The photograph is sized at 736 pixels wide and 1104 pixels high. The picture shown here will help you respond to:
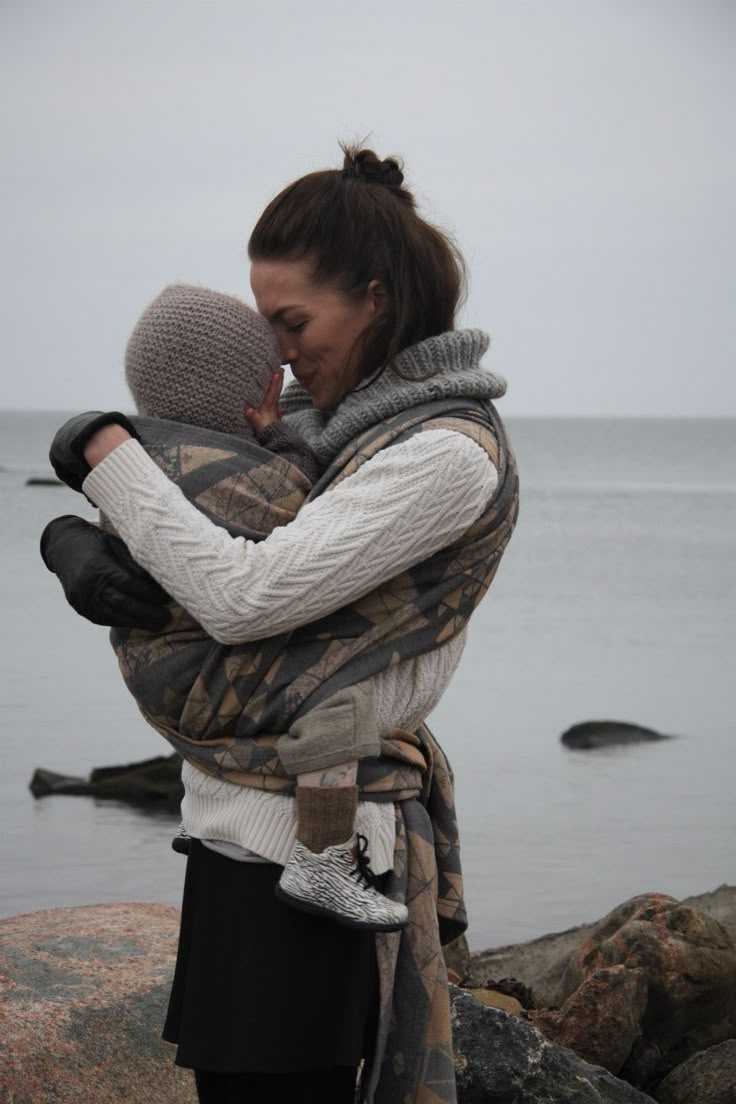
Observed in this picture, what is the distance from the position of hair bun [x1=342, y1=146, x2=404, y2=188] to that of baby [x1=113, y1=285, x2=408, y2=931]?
30 centimetres

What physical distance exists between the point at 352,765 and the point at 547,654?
55.6 feet

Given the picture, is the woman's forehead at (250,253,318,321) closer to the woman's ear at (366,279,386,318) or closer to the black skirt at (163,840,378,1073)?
the woman's ear at (366,279,386,318)

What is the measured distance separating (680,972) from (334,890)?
2.60 metres

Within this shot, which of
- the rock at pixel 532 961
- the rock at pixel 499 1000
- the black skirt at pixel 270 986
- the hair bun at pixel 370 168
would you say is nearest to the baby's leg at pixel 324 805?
the black skirt at pixel 270 986

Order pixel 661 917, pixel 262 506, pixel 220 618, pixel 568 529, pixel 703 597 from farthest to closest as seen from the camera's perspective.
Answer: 1. pixel 568 529
2. pixel 703 597
3. pixel 661 917
4. pixel 262 506
5. pixel 220 618

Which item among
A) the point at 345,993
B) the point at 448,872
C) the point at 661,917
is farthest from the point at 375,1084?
the point at 661,917

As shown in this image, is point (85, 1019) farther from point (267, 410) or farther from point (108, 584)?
point (267, 410)

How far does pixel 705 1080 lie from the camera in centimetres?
422

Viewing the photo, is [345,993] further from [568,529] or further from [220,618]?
[568,529]

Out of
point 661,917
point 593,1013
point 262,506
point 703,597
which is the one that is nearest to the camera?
point 262,506

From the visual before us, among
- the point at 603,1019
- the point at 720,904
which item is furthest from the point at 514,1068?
the point at 720,904

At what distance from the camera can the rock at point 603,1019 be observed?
170 inches

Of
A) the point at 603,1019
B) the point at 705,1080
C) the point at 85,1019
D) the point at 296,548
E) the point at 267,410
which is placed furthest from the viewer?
the point at 603,1019

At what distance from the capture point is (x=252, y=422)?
249 centimetres
